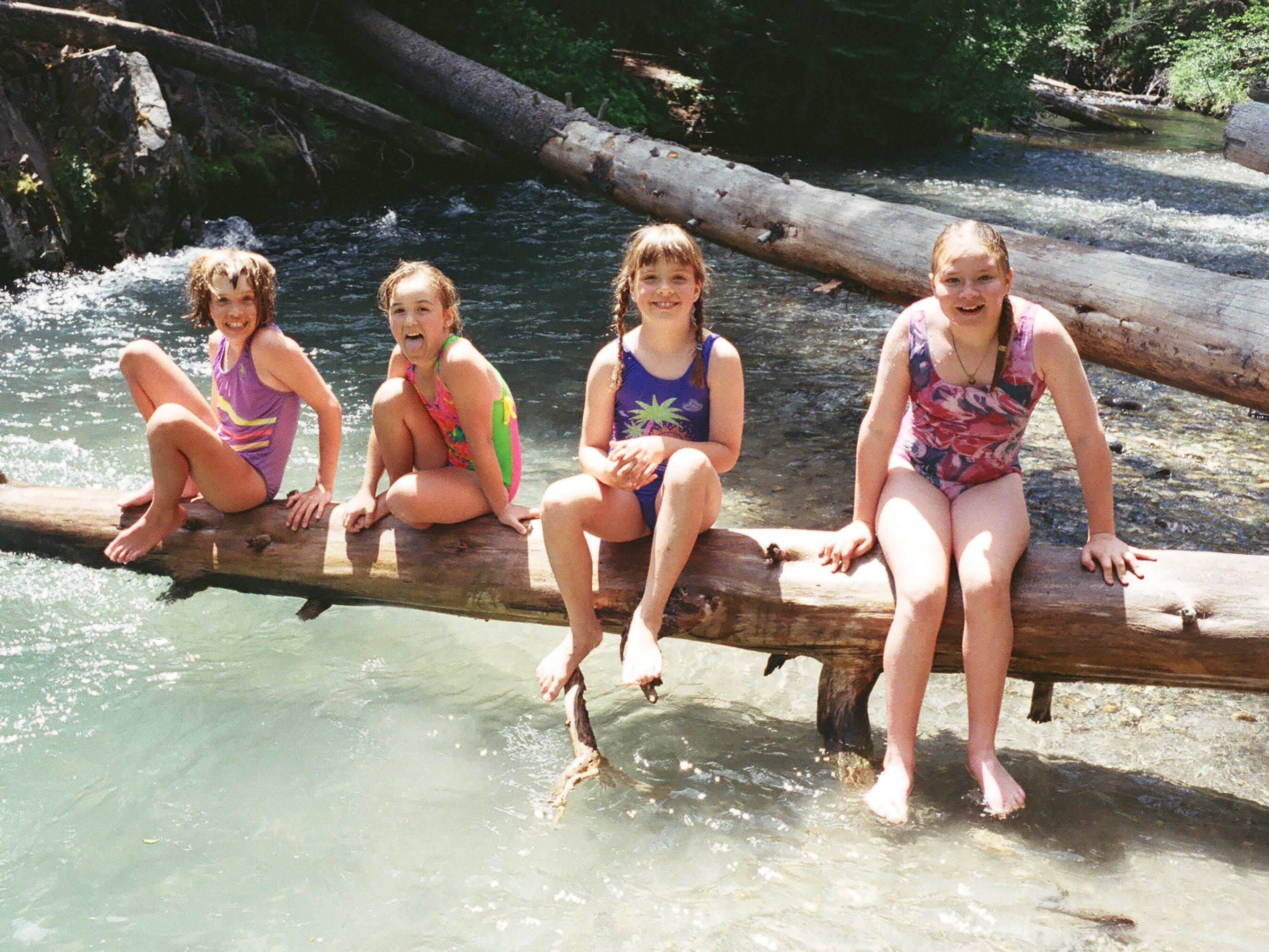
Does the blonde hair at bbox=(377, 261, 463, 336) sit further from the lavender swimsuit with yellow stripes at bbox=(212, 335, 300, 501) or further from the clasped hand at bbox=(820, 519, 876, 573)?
the clasped hand at bbox=(820, 519, 876, 573)

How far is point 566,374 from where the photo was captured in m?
7.28

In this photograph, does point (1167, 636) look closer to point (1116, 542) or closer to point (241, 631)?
point (1116, 542)

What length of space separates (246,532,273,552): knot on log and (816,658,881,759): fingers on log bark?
6.54ft

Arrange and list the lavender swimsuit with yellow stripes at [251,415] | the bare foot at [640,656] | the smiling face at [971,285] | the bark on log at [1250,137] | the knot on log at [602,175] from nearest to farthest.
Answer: the bare foot at [640,656]
the smiling face at [971,285]
the lavender swimsuit with yellow stripes at [251,415]
the bark on log at [1250,137]
the knot on log at [602,175]

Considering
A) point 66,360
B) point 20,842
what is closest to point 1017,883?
point 20,842

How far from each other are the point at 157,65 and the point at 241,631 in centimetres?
844

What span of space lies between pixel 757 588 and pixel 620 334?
3.30ft

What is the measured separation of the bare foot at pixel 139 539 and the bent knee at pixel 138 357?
0.55 meters

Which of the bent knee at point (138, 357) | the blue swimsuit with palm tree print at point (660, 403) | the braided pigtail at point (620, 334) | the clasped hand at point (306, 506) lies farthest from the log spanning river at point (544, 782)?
the braided pigtail at point (620, 334)

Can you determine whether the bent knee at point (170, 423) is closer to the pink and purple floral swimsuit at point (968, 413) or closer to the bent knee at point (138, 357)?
the bent knee at point (138, 357)

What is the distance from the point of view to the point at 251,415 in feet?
12.9

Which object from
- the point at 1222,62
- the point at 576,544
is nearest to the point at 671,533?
the point at 576,544

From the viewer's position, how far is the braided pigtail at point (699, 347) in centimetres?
339

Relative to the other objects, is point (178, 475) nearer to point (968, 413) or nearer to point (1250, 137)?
point (968, 413)
